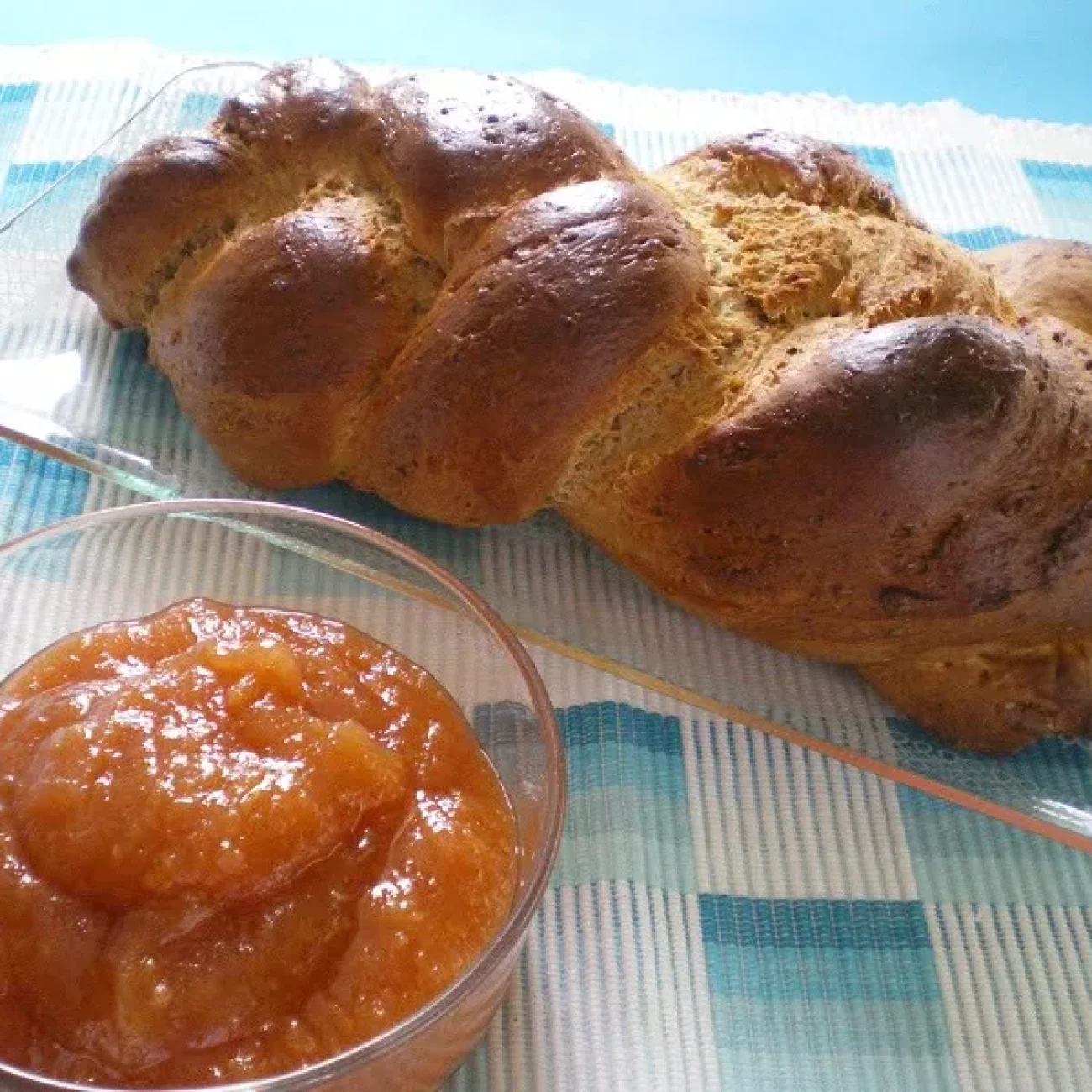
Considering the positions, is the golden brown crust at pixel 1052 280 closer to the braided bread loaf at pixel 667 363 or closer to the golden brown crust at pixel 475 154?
the braided bread loaf at pixel 667 363

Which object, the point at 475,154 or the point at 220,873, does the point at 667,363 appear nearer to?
the point at 475,154

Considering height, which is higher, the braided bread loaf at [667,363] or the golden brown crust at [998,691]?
the braided bread loaf at [667,363]

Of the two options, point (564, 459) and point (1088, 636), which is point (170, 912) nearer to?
point (564, 459)

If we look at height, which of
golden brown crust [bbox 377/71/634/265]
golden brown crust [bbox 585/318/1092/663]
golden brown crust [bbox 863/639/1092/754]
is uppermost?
golden brown crust [bbox 377/71/634/265]

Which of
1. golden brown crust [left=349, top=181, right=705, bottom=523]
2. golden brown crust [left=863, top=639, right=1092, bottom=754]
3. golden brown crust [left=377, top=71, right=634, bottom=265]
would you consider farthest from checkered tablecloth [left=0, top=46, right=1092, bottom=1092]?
golden brown crust [left=377, top=71, right=634, bottom=265]

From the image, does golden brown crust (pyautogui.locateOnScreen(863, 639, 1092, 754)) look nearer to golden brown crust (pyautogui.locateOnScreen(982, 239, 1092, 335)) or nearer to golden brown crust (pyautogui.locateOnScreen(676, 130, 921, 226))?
golden brown crust (pyautogui.locateOnScreen(982, 239, 1092, 335))

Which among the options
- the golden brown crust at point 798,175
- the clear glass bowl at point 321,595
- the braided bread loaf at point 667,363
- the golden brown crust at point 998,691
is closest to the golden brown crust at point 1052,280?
the braided bread loaf at point 667,363
